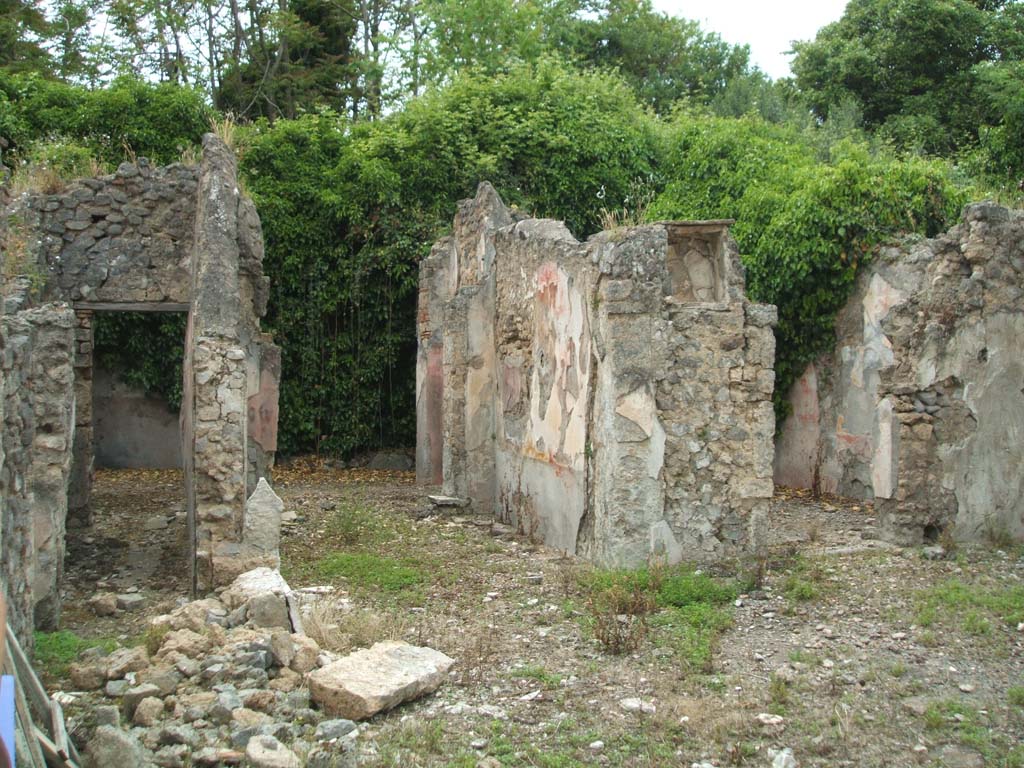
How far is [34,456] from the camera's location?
7.01 metres

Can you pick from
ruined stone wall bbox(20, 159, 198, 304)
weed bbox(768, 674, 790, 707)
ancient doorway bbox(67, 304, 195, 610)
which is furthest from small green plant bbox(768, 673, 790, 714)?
ruined stone wall bbox(20, 159, 198, 304)

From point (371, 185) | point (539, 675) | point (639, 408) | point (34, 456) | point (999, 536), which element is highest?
point (371, 185)

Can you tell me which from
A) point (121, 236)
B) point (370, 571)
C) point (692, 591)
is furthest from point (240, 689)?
point (121, 236)

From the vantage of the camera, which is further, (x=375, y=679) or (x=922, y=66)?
(x=922, y=66)

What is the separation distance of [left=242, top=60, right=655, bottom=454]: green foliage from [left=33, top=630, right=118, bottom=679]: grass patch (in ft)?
30.2

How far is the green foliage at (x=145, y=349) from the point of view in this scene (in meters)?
15.2

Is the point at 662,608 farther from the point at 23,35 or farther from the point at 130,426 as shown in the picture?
the point at 23,35

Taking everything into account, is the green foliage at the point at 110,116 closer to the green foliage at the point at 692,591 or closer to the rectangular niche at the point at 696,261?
the rectangular niche at the point at 696,261

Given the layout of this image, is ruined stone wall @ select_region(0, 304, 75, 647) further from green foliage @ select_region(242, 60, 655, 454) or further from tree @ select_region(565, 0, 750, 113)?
tree @ select_region(565, 0, 750, 113)

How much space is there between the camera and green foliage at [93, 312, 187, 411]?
49.8 ft

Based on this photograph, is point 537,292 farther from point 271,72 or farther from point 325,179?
point 271,72

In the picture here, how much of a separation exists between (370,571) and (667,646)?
2801 millimetres

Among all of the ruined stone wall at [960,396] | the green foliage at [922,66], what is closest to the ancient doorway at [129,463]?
the ruined stone wall at [960,396]

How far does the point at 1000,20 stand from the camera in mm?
20156
